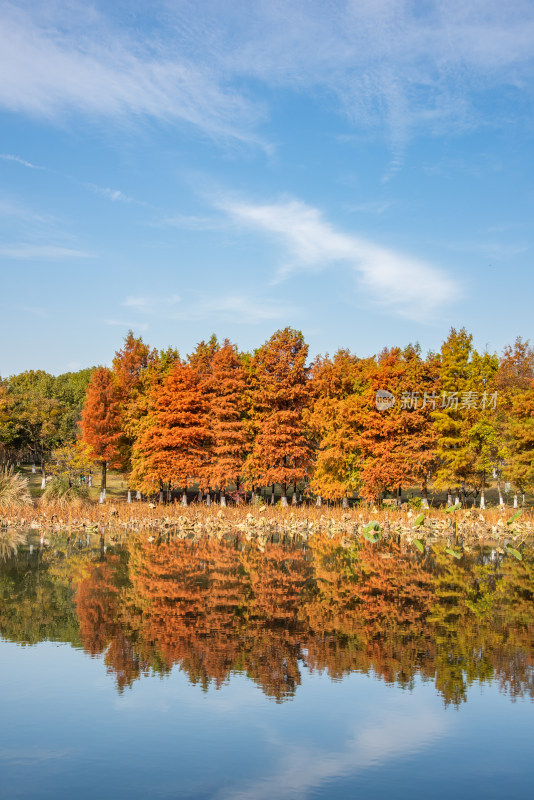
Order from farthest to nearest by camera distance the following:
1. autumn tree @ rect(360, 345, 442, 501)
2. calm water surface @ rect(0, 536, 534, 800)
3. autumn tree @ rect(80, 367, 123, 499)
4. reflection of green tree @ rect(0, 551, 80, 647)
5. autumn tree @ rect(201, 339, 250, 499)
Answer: autumn tree @ rect(80, 367, 123, 499)
autumn tree @ rect(201, 339, 250, 499)
autumn tree @ rect(360, 345, 442, 501)
reflection of green tree @ rect(0, 551, 80, 647)
calm water surface @ rect(0, 536, 534, 800)

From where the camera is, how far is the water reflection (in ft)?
39.1

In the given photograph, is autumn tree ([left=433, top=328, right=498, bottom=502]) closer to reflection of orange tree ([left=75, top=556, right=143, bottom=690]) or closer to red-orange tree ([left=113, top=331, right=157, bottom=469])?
red-orange tree ([left=113, top=331, right=157, bottom=469])

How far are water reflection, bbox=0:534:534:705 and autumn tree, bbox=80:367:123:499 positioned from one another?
33572 millimetres

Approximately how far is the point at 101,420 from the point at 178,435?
1102 centimetres

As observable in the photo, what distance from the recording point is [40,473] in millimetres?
84188

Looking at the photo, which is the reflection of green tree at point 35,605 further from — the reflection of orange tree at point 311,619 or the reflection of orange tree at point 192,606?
the reflection of orange tree at point 192,606

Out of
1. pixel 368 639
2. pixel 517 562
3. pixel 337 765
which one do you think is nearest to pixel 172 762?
pixel 337 765

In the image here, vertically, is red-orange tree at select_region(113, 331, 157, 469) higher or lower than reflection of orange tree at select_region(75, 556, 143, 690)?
higher

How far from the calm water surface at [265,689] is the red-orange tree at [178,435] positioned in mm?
32979

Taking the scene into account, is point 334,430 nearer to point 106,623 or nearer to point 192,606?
point 192,606

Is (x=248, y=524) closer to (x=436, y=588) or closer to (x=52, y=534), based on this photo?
(x=52, y=534)

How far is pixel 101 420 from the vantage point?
201 feet

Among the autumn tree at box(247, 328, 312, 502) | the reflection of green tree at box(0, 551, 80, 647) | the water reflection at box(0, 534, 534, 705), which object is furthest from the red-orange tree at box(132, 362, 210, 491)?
the reflection of green tree at box(0, 551, 80, 647)

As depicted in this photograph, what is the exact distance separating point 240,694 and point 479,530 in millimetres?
32288
